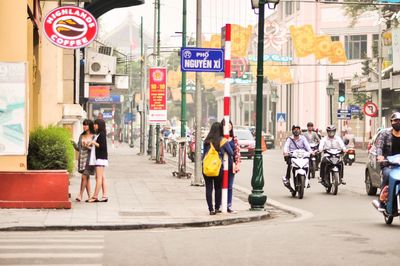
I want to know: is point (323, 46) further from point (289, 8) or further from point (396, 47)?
point (289, 8)

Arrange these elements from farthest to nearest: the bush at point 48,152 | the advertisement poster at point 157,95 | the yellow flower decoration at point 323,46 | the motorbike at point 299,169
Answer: the yellow flower decoration at point 323,46 < the advertisement poster at point 157,95 < the motorbike at point 299,169 < the bush at point 48,152

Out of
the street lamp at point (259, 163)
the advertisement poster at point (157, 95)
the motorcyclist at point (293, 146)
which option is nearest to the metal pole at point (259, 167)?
the street lamp at point (259, 163)

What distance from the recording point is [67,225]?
14.3 meters

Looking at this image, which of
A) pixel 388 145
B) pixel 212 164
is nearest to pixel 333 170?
pixel 212 164

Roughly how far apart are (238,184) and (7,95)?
11.0m

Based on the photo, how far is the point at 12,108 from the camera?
17438 mm

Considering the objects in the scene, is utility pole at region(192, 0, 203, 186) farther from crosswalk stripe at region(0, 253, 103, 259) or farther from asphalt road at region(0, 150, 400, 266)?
crosswalk stripe at region(0, 253, 103, 259)

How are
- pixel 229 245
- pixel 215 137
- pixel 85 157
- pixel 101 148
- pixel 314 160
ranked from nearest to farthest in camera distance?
1. pixel 229 245
2. pixel 215 137
3. pixel 101 148
4. pixel 85 157
5. pixel 314 160

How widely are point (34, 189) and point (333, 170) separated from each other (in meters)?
8.69

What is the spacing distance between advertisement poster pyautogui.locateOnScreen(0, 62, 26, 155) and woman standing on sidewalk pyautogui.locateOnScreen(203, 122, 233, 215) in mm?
3536

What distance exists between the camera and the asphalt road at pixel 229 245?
10656mm

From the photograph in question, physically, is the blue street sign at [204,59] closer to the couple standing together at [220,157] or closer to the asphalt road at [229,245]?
the couple standing together at [220,157]

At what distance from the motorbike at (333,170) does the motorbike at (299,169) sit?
1176 millimetres

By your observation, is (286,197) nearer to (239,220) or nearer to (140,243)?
(239,220)
